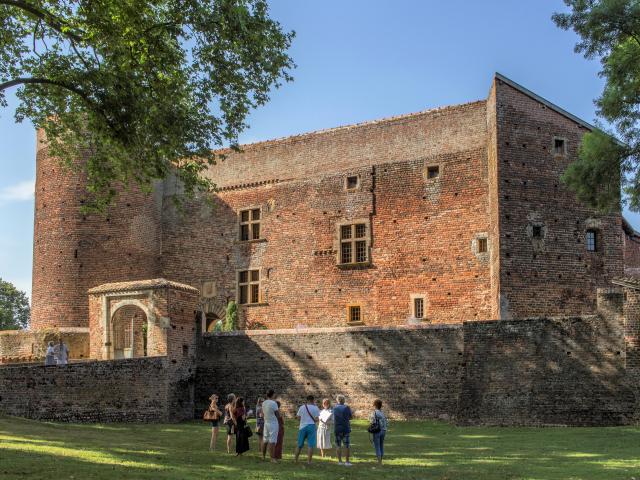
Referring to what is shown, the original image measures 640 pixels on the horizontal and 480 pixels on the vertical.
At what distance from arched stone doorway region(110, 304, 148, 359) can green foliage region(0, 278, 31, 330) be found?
29.0 metres

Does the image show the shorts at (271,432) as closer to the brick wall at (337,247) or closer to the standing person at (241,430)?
the standing person at (241,430)

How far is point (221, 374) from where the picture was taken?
29578 millimetres

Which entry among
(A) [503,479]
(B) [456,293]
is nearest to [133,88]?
(A) [503,479]

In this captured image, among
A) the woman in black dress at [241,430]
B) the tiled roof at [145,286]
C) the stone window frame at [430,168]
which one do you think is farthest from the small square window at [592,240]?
the woman in black dress at [241,430]

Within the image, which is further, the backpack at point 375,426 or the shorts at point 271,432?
the shorts at point 271,432

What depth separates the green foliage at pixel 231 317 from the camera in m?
36.6

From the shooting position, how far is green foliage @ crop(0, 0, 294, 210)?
61.4ft

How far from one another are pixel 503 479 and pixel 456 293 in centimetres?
1770

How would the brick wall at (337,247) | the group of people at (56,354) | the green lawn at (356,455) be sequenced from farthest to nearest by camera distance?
the brick wall at (337,247), the group of people at (56,354), the green lawn at (356,455)

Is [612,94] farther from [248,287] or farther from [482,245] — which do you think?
[248,287]

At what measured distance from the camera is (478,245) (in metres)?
31.9

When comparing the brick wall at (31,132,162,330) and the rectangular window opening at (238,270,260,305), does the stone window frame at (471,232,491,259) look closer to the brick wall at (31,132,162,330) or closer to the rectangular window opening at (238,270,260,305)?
the rectangular window opening at (238,270,260,305)

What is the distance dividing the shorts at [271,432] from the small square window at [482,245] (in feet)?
54.8

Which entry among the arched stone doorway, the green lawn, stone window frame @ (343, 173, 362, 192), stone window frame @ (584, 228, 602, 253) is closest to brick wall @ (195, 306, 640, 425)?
the green lawn
